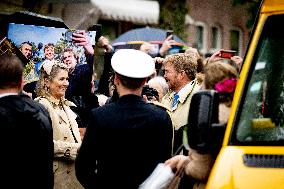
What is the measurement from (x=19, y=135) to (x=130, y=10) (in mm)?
18154

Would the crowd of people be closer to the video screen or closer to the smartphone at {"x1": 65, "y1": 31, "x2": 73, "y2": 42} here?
the video screen

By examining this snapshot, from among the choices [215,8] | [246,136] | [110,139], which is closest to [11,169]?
[110,139]

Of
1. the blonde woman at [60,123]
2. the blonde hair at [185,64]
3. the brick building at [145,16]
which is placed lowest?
the brick building at [145,16]

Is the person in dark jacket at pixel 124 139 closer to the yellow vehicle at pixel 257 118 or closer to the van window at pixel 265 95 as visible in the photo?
the yellow vehicle at pixel 257 118

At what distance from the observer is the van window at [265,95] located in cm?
432

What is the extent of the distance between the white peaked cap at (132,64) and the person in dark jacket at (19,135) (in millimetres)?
676

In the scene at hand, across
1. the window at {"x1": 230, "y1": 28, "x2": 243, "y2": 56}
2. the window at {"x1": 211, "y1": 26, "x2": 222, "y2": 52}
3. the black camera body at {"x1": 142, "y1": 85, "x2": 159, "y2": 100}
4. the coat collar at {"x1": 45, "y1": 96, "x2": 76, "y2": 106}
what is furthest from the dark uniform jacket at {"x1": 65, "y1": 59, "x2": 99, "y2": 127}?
the window at {"x1": 230, "y1": 28, "x2": 243, "y2": 56}

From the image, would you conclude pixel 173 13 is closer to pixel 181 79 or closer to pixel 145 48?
pixel 145 48

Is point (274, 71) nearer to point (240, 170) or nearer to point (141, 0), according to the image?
point (240, 170)

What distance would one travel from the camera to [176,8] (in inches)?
923

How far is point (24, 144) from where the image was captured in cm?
476

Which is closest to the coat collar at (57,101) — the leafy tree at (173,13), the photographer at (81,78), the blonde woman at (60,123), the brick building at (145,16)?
the blonde woman at (60,123)

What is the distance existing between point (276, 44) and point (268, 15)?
242 mm

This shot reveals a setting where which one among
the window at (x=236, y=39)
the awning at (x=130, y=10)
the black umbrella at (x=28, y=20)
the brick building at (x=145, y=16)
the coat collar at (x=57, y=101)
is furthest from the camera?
the window at (x=236, y=39)
